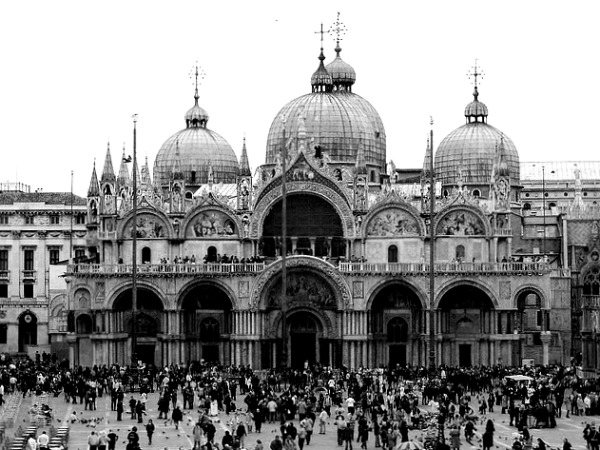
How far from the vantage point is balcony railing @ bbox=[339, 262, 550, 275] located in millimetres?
103438

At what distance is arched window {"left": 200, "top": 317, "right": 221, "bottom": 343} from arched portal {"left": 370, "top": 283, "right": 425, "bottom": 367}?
1012cm

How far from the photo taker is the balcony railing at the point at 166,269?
10542cm

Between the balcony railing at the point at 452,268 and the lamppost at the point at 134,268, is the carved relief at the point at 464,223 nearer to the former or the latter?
the balcony railing at the point at 452,268

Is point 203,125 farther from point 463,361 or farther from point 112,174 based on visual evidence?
point 463,361

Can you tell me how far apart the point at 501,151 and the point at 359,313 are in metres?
15.1

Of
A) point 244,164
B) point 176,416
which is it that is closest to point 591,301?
point 244,164

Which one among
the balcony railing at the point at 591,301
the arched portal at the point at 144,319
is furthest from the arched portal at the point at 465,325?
the arched portal at the point at 144,319

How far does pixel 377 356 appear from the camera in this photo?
10538 cm

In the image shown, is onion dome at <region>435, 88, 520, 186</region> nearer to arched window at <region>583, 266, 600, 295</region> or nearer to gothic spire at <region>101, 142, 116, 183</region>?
arched window at <region>583, 266, 600, 295</region>

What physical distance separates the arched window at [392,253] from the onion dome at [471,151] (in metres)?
13.7

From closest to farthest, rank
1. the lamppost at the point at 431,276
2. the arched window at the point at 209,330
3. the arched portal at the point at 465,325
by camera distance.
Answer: the lamppost at the point at 431,276
the arched portal at the point at 465,325
the arched window at the point at 209,330

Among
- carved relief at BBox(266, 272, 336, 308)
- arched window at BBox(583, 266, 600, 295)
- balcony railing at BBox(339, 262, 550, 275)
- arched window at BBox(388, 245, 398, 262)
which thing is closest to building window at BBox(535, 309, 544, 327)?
arched window at BBox(583, 266, 600, 295)

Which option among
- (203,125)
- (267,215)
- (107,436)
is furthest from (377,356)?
(107,436)

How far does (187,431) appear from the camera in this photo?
7069cm
